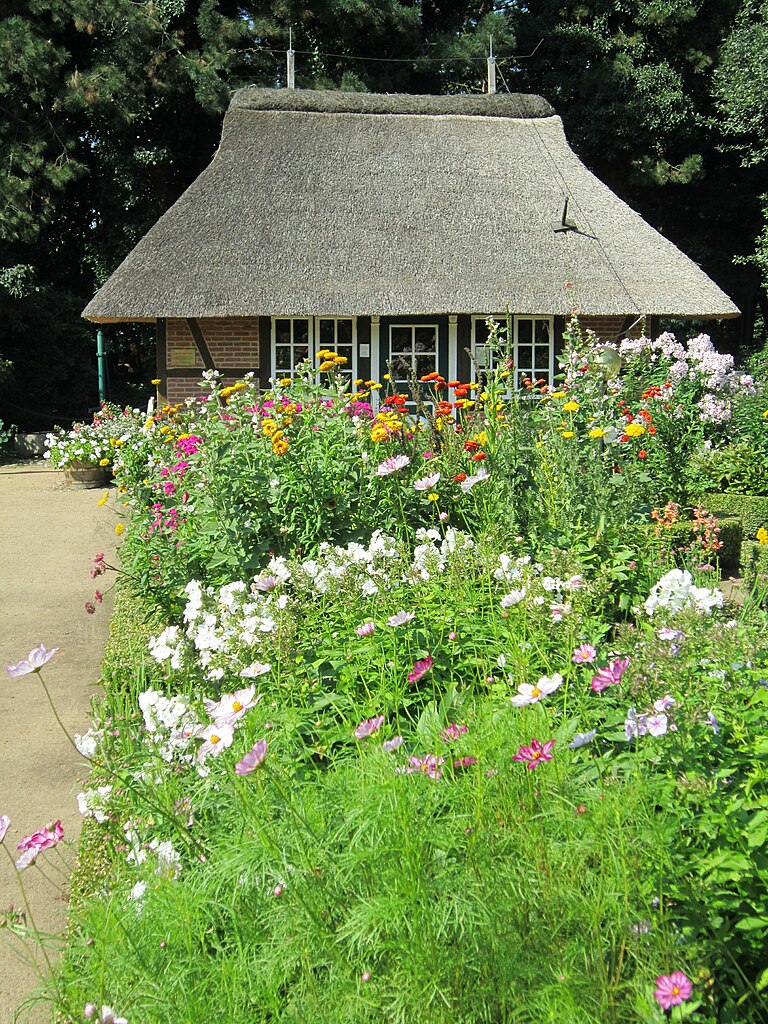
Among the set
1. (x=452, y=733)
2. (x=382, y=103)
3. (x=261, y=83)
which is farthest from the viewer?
(x=261, y=83)

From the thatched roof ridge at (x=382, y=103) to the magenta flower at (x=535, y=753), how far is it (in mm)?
11891

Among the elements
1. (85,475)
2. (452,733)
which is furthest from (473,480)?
(85,475)

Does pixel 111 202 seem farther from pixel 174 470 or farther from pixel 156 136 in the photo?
pixel 174 470

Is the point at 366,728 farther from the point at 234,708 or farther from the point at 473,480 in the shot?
the point at 473,480

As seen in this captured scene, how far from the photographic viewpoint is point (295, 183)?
10.8 m

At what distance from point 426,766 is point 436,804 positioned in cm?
7

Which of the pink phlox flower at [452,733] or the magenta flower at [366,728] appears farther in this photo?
the pink phlox flower at [452,733]

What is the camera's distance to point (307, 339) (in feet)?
34.1

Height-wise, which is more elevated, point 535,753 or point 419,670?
point 535,753

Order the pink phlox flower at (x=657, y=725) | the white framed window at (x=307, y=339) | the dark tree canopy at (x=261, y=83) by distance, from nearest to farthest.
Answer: the pink phlox flower at (x=657, y=725), the white framed window at (x=307, y=339), the dark tree canopy at (x=261, y=83)

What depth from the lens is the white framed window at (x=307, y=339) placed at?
10.3 m

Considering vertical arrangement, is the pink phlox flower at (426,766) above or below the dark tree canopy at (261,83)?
below

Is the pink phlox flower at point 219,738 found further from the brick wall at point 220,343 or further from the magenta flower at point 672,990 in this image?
the brick wall at point 220,343

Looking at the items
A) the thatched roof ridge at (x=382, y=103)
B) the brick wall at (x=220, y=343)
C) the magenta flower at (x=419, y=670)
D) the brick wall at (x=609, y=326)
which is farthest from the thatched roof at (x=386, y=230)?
the magenta flower at (x=419, y=670)
